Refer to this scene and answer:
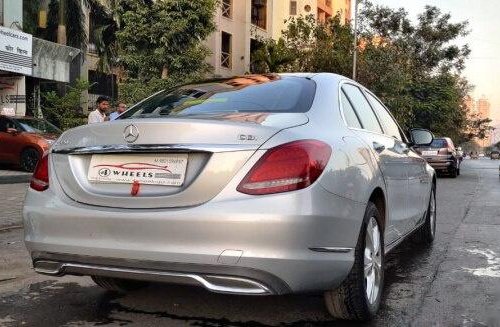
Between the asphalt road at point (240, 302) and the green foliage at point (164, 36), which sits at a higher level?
the green foliage at point (164, 36)

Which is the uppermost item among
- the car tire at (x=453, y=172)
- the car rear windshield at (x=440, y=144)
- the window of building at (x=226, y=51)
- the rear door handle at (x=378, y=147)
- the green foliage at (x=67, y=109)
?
the window of building at (x=226, y=51)

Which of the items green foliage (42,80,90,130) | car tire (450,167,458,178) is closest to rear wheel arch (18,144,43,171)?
green foliage (42,80,90,130)

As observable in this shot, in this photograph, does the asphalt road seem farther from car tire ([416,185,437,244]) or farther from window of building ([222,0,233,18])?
window of building ([222,0,233,18])

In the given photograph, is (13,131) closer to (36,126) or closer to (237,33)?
(36,126)

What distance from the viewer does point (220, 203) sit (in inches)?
119

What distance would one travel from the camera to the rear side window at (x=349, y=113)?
3.99 meters

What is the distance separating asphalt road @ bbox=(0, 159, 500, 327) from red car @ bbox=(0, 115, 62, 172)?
936 cm

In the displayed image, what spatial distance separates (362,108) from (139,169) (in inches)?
79.5

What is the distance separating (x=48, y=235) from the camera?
11.0 ft

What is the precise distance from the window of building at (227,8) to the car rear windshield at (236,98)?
2948cm

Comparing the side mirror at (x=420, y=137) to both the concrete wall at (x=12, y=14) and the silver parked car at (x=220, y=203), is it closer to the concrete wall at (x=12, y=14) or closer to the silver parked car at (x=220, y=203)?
the silver parked car at (x=220, y=203)

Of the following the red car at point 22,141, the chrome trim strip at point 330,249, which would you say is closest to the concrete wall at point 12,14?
the red car at point 22,141

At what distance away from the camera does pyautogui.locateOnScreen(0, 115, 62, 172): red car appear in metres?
14.5

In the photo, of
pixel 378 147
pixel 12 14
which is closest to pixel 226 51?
pixel 12 14
